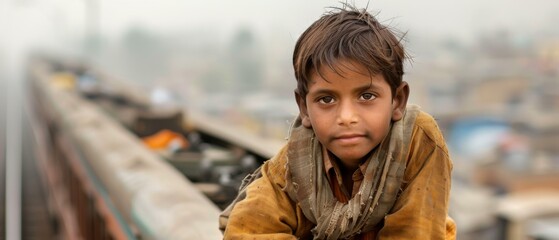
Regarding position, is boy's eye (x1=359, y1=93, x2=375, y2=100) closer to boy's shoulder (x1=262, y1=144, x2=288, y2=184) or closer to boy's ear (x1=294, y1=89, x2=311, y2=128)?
boy's ear (x1=294, y1=89, x2=311, y2=128)

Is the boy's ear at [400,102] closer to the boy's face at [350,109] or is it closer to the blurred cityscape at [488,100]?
the boy's face at [350,109]

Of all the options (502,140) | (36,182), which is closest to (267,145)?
(36,182)

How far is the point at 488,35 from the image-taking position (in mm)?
42844

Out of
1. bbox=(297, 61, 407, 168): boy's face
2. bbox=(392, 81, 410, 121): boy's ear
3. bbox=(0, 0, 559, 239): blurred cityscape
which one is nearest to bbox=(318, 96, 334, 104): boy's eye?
bbox=(297, 61, 407, 168): boy's face

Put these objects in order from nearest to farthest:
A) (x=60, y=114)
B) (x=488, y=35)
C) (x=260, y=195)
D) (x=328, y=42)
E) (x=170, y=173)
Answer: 1. (x=328, y=42)
2. (x=260, y=195)
3. (x=170, y=173)
4. (x=60, y=114)
5. (x=488, y=35)

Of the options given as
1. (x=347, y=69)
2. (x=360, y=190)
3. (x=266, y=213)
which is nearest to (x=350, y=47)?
(x=347, y=69)

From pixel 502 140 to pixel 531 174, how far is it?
5591 millimetres

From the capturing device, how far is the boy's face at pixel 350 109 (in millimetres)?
1438

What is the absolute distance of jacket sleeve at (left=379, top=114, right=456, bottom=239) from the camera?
4.91 ft

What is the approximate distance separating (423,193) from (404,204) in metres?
0.04

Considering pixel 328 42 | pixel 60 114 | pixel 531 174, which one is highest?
pixel 328 42

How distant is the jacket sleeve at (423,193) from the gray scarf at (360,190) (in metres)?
0.02

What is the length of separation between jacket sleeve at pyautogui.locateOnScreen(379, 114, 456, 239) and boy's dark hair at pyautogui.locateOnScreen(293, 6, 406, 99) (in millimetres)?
128

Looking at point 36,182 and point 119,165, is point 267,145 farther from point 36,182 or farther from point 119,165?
point 36,182
